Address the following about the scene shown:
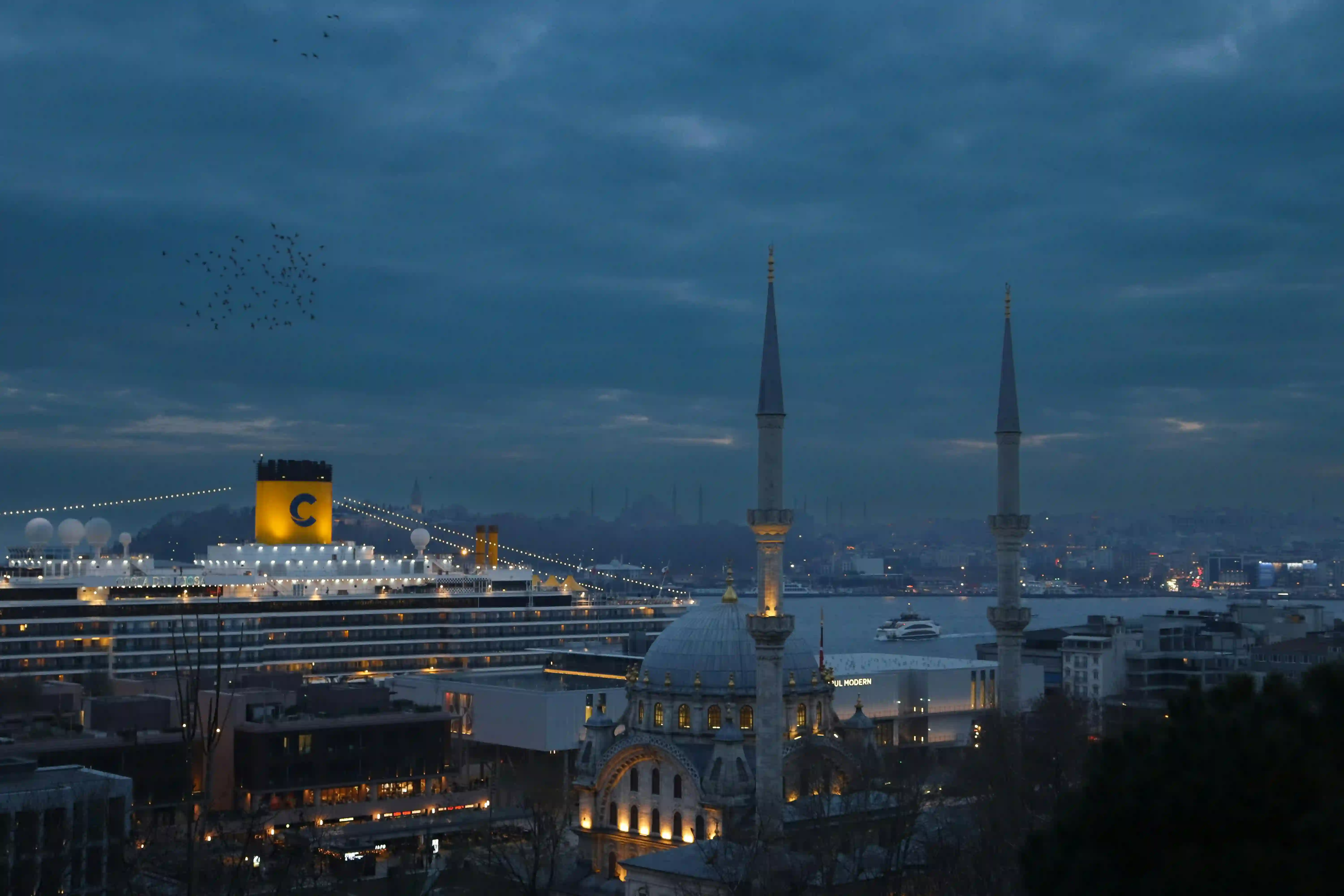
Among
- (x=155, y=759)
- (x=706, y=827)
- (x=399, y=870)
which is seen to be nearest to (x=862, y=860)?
(x=706, y=827)

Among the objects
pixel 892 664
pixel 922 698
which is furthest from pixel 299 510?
pixel 922 698

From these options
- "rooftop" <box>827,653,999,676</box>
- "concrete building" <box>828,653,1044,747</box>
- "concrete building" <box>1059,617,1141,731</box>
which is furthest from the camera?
"concrete building" <box>1059,617,1141,731</box>

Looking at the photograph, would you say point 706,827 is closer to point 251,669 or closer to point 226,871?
point 226,871

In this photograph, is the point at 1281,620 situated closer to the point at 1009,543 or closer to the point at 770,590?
the point at 1009,543

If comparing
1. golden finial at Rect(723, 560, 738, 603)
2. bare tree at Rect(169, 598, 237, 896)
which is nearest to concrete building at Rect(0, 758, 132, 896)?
bare tree at Rect(169, 598, 237, 896)

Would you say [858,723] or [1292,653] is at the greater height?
[1292,653]

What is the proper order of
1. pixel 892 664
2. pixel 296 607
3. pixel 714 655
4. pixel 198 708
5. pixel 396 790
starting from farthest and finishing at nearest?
pixel 892 664 → pixel 296 607 → pixel 396 790 → pixel 714 655 → pixel 198 708

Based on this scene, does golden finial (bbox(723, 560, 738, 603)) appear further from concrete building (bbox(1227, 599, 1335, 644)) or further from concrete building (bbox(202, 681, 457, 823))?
concrete building (bbox(1227, 599, 1335, 644))

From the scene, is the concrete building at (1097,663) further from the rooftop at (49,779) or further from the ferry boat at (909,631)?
the ferry boat at (909,631)
